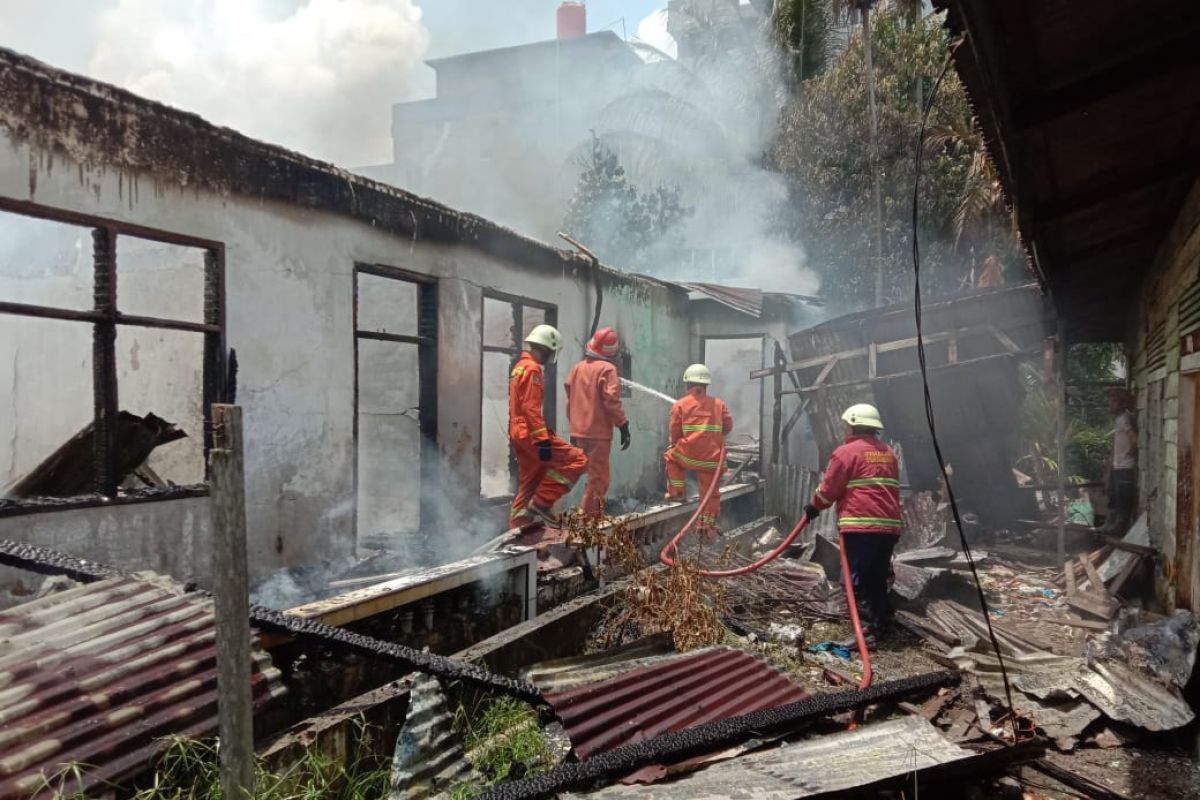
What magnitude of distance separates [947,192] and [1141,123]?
538 inches

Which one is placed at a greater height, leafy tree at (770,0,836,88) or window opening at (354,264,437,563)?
leafy tree at (770,0,836,88)

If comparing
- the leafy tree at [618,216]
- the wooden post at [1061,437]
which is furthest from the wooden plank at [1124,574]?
the leafy tree at [618,216]

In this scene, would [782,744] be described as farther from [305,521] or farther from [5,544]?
[305,521]

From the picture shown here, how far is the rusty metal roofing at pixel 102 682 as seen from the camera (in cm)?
236

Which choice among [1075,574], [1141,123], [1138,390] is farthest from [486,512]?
[1138,390]

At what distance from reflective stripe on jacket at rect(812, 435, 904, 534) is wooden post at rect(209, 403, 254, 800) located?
4.80 m

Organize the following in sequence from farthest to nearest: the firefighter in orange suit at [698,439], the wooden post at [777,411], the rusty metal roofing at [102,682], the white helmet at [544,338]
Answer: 1. the wooden post at [777,411]
2. the firefighter in orange suit at [698,439]
3. the white helmet at [544,338]
4. the rusty metal roofing at [102,682]

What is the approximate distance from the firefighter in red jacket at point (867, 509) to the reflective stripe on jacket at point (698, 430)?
2267mm

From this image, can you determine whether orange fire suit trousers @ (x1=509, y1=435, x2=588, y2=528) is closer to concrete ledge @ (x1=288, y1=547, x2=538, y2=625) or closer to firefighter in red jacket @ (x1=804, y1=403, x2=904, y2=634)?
concrete ledge @ (x1=288, y1=547, x2=538, y2=625)

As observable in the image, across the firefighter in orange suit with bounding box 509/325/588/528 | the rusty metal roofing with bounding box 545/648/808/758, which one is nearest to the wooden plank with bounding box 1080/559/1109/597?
the rusty metal roofing with bounding box 545/648/808/758

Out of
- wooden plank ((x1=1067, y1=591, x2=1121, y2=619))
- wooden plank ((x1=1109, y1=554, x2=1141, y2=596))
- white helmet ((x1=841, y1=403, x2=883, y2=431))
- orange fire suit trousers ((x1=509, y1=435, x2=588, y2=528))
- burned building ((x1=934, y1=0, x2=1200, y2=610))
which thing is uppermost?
burned building ((x1=934, y1=0, x2=1200, y2=610))

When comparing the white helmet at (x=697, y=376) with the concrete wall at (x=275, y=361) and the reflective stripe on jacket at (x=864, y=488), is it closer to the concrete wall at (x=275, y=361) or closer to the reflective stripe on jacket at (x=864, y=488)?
the concrete wall at (x=275, y=361)

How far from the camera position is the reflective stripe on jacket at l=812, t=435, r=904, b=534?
5.80m

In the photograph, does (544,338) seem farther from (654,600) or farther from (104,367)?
(104,367)
